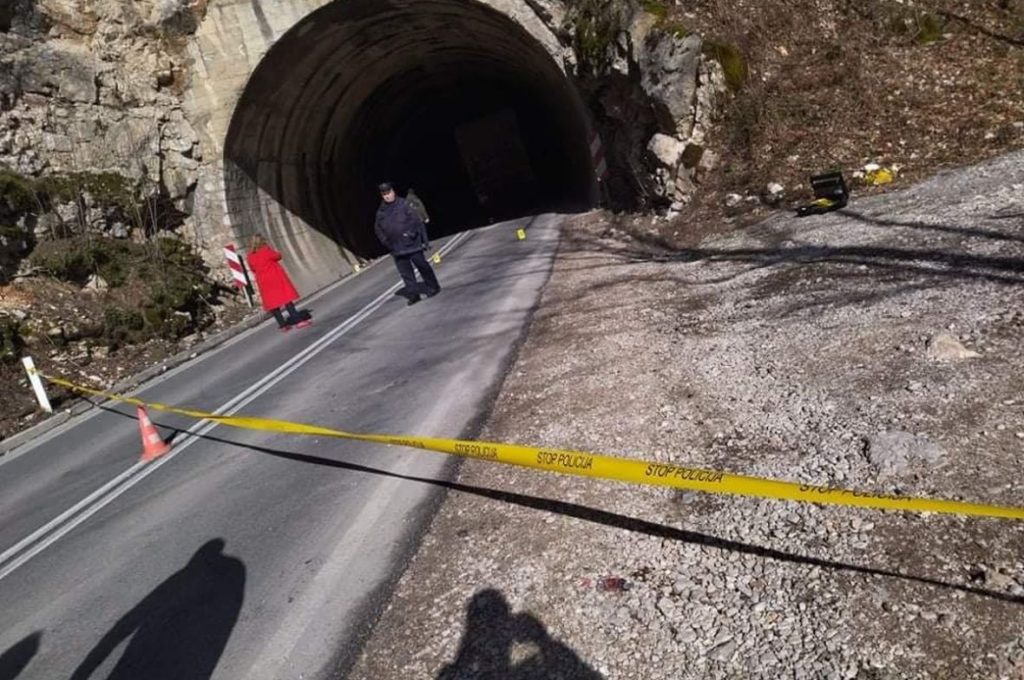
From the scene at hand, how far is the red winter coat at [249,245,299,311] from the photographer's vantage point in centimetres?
1194

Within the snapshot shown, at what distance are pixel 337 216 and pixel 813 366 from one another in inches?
742

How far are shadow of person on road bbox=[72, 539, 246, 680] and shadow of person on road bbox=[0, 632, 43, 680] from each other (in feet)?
1.30

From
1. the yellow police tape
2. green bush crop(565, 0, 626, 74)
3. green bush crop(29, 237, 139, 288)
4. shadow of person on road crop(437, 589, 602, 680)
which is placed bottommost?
shadow of person on road crop(437, 589, 602, 680)

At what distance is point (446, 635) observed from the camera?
3.20m

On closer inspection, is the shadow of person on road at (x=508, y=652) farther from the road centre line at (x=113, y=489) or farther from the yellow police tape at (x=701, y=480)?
the road centre line at (x=113, y=489)

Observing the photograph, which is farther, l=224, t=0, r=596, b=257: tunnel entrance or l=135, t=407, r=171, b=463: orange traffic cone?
l=224, t=0, r=596, b=257: tunnel entrance

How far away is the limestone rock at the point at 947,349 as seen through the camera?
4.35m

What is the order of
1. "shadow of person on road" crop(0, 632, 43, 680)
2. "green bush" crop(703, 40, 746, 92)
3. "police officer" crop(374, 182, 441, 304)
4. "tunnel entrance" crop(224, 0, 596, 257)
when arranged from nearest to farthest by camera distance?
"shadow of person on road" crop(0, 632, 43, 680)
"police officer" crop(374, 182, 441, 304)
"green bush" crop(703, 40, 746, 92)
"tunnel entrance" crop(224, 0, 596, 257)

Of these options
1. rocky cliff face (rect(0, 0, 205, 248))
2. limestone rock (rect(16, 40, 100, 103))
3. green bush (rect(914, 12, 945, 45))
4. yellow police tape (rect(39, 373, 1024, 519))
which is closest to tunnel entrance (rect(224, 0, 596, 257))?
rocky cliff face (rect(0, 0, 205, 248))

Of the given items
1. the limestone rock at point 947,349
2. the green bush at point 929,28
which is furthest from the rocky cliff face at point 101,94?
the limestone rock at point 947,349

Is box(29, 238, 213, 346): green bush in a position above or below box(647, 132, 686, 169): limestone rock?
above

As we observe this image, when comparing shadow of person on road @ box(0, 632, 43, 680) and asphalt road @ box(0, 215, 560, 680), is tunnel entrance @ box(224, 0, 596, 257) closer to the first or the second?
asphalt road @ box(0, 215, 560, 680)

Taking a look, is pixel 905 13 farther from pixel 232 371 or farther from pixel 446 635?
pixel 446 635

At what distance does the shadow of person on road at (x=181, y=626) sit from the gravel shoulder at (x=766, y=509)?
2.95 ft
